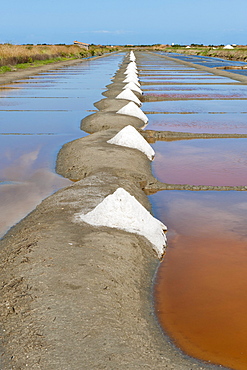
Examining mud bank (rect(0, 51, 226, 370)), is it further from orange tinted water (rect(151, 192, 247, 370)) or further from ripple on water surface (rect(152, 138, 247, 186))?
ripple on water surface (rect(152, 138, 247, 186))

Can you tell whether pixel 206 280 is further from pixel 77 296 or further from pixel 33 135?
pixel 33 135

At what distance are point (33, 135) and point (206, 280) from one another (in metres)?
7.16

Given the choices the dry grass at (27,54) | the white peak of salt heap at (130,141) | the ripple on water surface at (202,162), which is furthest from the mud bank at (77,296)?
the dry grass at (27,54)

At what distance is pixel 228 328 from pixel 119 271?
0.95m

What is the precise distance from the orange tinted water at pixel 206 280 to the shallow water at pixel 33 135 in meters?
1.73

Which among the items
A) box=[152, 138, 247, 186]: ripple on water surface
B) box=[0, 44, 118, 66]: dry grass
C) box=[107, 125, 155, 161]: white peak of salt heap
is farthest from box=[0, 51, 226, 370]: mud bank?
box=[0, 44, 118, 66]: dry grass

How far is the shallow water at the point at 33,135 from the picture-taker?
246 inches

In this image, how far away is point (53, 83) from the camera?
2327 centimetres

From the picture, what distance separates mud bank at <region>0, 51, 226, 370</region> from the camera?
2795 mm

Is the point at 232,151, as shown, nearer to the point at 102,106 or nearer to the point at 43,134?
the point at 43,134

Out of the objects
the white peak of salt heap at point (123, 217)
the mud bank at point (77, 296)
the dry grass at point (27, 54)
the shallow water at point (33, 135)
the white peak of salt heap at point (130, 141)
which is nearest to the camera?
the mud bank at point (77, 296)

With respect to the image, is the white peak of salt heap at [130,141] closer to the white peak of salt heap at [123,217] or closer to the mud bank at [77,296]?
the mud bank at [77,296]

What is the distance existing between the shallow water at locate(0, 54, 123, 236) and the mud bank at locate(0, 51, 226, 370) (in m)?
0.81

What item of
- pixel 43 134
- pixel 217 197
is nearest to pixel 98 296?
pixel 217 197
